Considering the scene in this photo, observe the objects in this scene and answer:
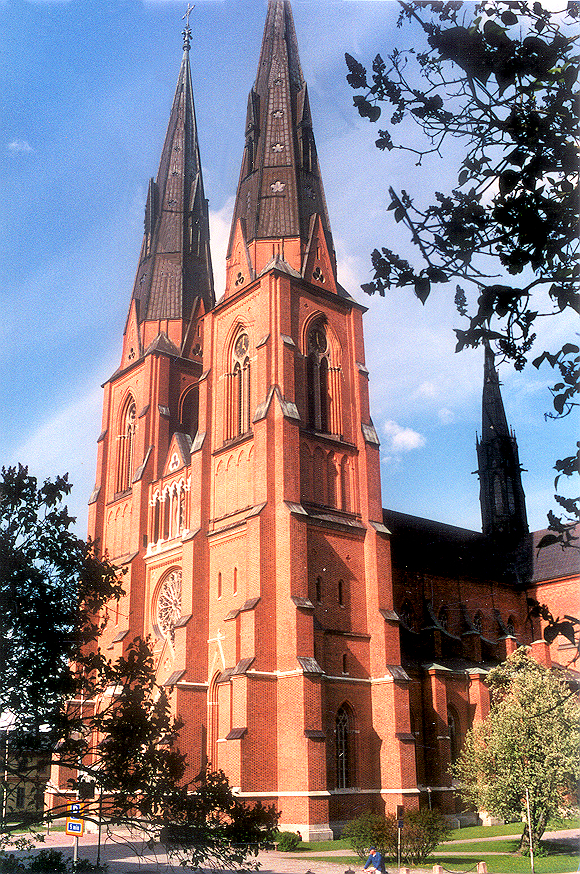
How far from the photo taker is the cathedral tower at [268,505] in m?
31.1

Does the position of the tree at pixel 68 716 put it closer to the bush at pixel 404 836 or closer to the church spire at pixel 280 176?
the bush at pixel 404 836

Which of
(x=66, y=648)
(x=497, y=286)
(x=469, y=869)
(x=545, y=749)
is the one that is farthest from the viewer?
(x=545, y=749)

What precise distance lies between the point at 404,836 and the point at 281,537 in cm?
1313

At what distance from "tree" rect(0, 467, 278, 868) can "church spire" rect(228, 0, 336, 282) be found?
91.8 feet

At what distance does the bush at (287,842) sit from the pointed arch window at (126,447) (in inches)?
910

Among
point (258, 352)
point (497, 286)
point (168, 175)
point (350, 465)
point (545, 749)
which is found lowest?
point (545, 749)

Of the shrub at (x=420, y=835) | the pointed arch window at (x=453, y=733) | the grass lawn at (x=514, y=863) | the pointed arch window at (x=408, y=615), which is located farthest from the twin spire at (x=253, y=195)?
the grass lawn at (x=514, y=863)

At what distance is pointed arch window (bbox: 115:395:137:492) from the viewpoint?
46.2 metres

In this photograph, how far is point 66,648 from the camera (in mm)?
13000

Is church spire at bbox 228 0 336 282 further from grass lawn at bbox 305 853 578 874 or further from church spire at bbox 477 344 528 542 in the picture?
grass lawn at bbox 305 853 578 874

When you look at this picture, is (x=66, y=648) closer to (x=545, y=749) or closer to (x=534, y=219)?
(x=534, y=219)

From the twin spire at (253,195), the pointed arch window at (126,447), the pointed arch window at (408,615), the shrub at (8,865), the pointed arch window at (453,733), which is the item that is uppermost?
the twin spire at (253,195)

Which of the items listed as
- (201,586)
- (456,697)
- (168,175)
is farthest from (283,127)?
(456,697)

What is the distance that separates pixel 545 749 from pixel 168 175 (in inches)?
1630
